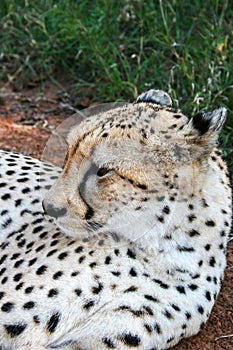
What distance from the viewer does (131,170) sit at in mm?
2584

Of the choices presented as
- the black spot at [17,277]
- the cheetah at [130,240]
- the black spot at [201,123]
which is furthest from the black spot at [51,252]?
the black spot at [201,123]

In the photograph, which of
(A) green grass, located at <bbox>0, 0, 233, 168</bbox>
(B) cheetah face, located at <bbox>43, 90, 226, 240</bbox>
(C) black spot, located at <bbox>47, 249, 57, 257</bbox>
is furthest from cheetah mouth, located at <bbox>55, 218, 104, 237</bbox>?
(A) green grass, located at <bbox>0, 0, 233, 168</bbox>

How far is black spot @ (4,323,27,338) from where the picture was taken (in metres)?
2.64

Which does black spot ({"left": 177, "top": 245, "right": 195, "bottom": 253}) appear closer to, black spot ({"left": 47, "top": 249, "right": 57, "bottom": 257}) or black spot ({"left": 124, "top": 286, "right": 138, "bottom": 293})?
black spot ({"left": 124, "top": 286, "right": 138, "bottom": 293})

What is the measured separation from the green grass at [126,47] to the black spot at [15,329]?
1.75 meters

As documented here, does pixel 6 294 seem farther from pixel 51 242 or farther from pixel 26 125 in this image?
pixel 26 125

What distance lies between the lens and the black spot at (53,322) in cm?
261

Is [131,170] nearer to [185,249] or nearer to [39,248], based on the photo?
[185,249]

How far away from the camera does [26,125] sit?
4.98 metres

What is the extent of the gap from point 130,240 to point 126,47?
2541mm

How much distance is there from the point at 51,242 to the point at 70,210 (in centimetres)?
31

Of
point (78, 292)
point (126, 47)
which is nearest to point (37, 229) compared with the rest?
point (78, 292)

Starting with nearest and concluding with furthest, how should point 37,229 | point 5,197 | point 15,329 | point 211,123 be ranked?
point 211,123 < point 15,329 < point 37,229 < point 5,197

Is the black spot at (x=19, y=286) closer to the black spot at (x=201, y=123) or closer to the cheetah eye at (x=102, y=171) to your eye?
the cheetah eye at (x=102, y=171)
